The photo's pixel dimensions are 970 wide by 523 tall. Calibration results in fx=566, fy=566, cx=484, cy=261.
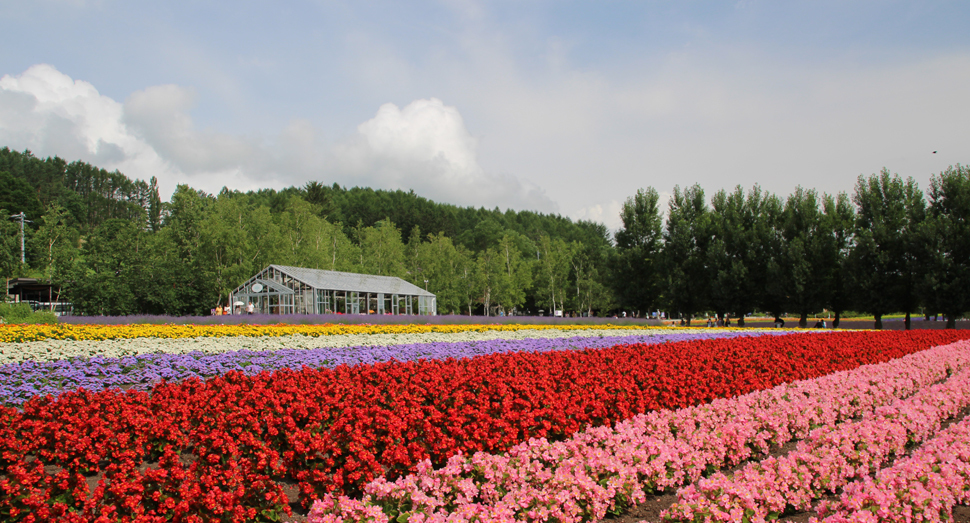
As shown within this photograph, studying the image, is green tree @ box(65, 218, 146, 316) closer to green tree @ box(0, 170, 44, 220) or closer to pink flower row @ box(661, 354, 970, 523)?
pink flower row @ box(661, 354, 970, 523)

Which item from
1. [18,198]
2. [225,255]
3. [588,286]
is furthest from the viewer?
[18,198]

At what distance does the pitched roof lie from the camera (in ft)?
115

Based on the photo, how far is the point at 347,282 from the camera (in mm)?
38531

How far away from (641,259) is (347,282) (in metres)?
22.1

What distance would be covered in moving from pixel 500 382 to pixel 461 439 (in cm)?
170

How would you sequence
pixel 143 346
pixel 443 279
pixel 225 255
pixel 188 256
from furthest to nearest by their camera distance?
pixel 443 279, pixel 188 256, pixel 225 255, pixel 143 346

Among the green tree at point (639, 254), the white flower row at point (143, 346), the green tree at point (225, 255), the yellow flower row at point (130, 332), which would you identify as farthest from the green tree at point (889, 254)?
the green tree at point (225, 255)

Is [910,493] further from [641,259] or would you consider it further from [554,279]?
[554,279]

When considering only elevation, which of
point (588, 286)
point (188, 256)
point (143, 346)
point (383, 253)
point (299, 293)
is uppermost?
point (383, 253)

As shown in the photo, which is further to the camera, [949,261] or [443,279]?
[443,279]

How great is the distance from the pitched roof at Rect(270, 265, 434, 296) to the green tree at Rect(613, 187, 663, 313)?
→ 1606cm

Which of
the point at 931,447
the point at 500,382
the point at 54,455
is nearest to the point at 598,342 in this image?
the point at 500,382

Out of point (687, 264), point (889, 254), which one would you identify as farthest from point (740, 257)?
point (889, 254)

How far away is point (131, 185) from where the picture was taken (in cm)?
11731
